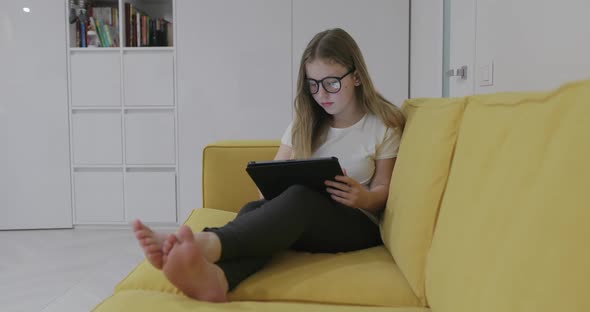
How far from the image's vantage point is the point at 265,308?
1.01 m

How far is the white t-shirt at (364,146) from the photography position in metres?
1.62

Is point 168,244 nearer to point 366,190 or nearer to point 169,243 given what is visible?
point 169,243

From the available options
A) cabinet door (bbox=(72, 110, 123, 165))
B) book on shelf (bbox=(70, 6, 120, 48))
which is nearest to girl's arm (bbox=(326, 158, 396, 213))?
cabinet door (bbox=(72, 110, 123, 165))

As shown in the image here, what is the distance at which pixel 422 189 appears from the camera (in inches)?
45.6

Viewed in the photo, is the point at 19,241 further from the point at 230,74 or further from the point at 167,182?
the point at 230,74

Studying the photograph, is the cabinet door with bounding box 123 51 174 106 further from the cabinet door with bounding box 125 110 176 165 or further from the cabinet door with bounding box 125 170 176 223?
the cabinet door with bounding box 125 170 176 223

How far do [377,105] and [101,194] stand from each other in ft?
8.00

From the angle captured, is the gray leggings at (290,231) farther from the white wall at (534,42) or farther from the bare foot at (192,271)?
the white wall at (534,42)

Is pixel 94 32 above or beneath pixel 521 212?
above

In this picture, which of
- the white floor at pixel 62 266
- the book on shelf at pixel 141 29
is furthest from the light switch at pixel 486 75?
the book on shelf at pixel 141 29

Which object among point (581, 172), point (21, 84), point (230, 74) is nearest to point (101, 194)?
point (21, 84)

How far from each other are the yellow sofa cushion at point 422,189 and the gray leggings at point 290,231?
13 centimetres

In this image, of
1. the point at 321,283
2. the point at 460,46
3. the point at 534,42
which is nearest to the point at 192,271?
the point at 321,283

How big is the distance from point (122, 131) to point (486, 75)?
2394mm
